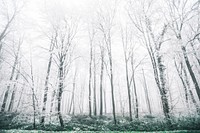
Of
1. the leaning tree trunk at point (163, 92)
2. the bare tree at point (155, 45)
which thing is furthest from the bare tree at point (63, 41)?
the leaning tree trunk at point (163, 92)

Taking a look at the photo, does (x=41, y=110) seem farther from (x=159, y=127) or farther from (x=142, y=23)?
(x=142, y=23)

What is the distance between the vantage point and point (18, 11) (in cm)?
1398

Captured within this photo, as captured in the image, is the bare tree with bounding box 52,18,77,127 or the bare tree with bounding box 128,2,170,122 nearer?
the bare tree with bounding box 128,2,170,122

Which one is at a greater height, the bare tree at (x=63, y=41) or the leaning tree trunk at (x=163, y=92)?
the bare tree at (x=63, y=41)

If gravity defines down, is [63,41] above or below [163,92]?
above

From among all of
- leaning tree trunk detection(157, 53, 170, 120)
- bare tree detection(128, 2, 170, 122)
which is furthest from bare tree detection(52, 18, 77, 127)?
leaning tree trunk detection(157, 53, 170, 120)

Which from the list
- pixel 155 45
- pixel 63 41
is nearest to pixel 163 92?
pixel 155 45

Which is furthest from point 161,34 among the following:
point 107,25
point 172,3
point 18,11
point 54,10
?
point 18,11

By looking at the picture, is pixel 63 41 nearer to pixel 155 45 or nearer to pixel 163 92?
pixel 155 45

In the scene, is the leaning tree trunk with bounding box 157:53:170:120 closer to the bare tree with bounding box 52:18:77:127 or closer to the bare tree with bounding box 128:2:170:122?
the bare tree with bounding box 128:2:170:122

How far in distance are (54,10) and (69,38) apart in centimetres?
326

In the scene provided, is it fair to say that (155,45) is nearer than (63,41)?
Yes

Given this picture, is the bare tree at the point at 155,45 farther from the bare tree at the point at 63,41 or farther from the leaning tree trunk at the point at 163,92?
the bare tree at the point at 63,41

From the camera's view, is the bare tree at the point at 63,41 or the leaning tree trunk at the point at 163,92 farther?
the bare tree at the point at 63,41
